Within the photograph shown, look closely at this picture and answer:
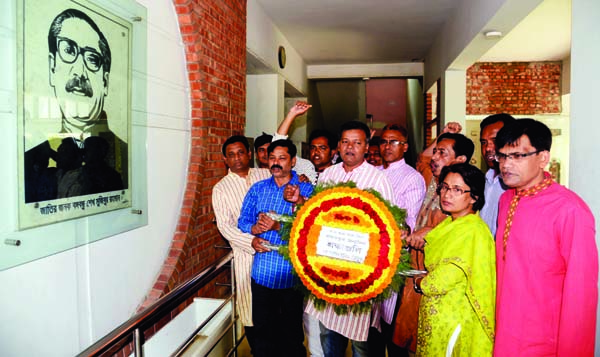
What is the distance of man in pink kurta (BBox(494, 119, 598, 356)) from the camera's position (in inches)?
57.4

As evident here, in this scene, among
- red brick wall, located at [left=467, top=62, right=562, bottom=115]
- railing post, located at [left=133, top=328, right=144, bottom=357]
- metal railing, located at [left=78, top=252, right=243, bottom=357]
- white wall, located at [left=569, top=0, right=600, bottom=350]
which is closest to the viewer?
metal railing, located at [left=78, top=252, right=243, bottom=357]

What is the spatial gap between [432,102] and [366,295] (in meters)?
7.48

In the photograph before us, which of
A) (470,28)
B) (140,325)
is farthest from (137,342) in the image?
(470,28)

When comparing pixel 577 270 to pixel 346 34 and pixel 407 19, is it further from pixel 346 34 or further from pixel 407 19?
pixel 346 34

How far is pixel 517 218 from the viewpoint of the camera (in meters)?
1.69

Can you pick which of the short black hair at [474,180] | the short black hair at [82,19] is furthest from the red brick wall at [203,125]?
the short black hair at [474,180]

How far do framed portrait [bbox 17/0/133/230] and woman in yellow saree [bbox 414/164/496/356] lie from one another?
1655 mm

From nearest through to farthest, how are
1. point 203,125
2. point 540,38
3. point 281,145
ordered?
point 281,145, point 203,125, point 540,38

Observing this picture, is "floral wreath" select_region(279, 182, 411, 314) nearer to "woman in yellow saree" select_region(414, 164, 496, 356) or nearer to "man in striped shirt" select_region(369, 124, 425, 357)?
"woman in yellow saree" select_region(414, 164, 496, 356)

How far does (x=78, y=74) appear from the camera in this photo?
1.99 meters

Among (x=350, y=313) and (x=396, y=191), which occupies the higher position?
(x=396, y=191)

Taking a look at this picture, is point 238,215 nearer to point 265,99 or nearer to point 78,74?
point 78,74

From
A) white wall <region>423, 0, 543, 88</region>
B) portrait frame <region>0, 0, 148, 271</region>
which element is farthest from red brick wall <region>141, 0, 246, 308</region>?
white wall <region>423, 0, 543, 88</region>

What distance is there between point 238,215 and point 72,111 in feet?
4.15
